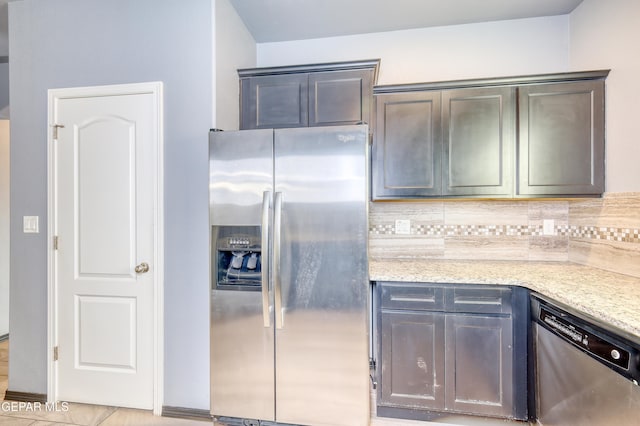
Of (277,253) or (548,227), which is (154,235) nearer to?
(277,253)

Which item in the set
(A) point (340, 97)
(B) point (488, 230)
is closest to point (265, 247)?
(A) point (340, 97)

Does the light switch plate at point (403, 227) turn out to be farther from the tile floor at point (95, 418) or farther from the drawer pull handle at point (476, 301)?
the tile floor at point (95, 418)

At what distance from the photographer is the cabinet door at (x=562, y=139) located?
6.65ft

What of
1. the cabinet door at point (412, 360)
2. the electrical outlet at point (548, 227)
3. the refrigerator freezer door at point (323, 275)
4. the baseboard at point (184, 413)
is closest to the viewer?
the refrigerator freezer door at point (323, 275)

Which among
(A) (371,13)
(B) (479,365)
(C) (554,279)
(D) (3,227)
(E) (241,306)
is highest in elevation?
(A) (371,13)

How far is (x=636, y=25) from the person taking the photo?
1778 mm

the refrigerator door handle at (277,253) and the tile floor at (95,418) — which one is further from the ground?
the refrigerator door handle at (277,253)

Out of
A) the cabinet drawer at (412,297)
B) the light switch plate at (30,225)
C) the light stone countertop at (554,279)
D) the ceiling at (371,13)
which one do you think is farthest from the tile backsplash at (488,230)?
the light switch plate at (30,225)

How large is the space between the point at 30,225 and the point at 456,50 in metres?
3.47

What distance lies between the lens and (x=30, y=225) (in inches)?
87.1

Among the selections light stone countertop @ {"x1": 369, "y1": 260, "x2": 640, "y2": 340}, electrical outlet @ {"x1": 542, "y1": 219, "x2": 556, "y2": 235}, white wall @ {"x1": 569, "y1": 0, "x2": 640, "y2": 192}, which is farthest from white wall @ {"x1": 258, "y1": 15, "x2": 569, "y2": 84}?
light stone countertop @ {"x1": 369, "y1": 260, "x2": 640, "y2": 340}

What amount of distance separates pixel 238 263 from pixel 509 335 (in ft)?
5.34

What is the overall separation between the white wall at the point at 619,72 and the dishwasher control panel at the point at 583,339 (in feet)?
3.16

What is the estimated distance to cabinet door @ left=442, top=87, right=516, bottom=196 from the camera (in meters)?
2.13
